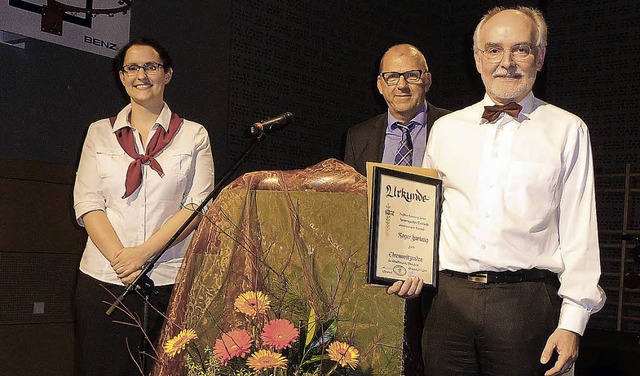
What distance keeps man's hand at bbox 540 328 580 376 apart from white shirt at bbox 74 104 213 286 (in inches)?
60.0

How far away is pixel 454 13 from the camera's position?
8.33 m

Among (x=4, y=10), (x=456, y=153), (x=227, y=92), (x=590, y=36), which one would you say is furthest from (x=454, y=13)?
(x=456, y=153)

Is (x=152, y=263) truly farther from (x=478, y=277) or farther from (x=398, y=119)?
(x=398, y=119)

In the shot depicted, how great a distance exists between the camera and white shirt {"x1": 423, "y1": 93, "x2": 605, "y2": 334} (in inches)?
78.8

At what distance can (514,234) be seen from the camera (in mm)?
2074

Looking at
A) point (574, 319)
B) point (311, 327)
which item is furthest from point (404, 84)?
point (311, 327)

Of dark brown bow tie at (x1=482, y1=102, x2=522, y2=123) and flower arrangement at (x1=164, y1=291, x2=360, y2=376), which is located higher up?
dark brown bow tie at (x1=482, y1=102, x2=522, y2=123)

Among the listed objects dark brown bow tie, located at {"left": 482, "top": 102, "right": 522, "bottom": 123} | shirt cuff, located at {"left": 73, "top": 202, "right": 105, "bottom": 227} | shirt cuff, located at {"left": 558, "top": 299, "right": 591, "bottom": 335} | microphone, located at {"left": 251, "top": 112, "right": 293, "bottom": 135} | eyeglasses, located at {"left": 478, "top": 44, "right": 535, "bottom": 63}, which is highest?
eyeglasses, located at {"left": 478, "top": 44, "right": 535, "bottom": 63}

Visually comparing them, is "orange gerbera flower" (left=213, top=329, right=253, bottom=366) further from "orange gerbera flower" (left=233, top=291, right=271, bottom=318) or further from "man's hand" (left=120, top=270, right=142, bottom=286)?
"man's hand" (left=120, top=270, right=142, bottom=286)

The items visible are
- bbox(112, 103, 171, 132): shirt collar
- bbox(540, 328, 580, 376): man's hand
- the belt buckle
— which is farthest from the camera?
bbox(112, 103, 171, 132): shirt collar

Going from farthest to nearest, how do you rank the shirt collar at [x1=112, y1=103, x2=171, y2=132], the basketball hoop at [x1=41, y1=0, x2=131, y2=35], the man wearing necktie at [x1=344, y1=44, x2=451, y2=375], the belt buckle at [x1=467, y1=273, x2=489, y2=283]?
the basketball hoop at [x1=41, y1=0, x2=131, y2=35] → the man wearing necktie at [x1=344, y1=44, x2=451, y2=375] → the shirt collar at [x1=112, y1=103, x2=171, y2=132] → the belt buckle at [x1=467, y1=273, x2=489, y2=283]

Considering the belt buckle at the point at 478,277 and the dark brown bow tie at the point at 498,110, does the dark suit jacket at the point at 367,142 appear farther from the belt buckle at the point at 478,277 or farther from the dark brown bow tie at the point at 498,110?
the belt buckle at the point at 478,277

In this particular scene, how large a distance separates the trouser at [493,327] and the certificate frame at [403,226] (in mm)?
105

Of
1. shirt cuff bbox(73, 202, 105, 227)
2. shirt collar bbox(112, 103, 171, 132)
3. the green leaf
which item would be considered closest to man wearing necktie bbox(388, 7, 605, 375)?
the green leaf
